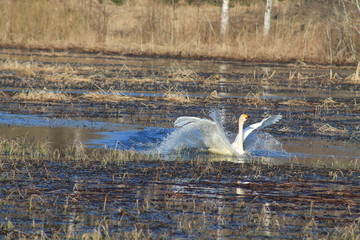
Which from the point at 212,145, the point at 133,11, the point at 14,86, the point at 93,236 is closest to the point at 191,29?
the point at 133,11

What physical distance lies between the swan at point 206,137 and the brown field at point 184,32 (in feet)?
57.9

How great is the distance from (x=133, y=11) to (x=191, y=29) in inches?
357

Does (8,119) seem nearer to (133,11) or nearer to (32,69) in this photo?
(32,69)

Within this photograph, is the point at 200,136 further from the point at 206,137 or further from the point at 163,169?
the point at 163,169

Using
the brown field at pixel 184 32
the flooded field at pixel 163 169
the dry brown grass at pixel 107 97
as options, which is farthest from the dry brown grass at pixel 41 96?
the brown field at pixel 184 32

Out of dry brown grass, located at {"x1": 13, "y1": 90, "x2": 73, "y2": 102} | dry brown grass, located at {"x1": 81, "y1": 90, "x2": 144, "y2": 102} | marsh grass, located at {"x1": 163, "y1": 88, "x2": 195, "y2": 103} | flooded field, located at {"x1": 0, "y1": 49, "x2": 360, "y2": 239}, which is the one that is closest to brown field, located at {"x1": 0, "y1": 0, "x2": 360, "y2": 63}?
flooded field, located at {"x1": 0, "y1": 49, "x2": 360, "y2": 239}

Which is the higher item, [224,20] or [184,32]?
[224,20]

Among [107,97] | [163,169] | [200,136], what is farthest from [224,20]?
[163,169]

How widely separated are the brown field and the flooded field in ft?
38.7

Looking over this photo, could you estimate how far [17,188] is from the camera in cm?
696

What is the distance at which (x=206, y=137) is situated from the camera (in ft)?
34.1

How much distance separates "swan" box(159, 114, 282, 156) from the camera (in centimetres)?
998

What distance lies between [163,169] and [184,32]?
24.0 metres

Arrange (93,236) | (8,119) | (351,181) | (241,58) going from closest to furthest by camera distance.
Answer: (93,236)
(351,181)
(8,119)
(241,58)
